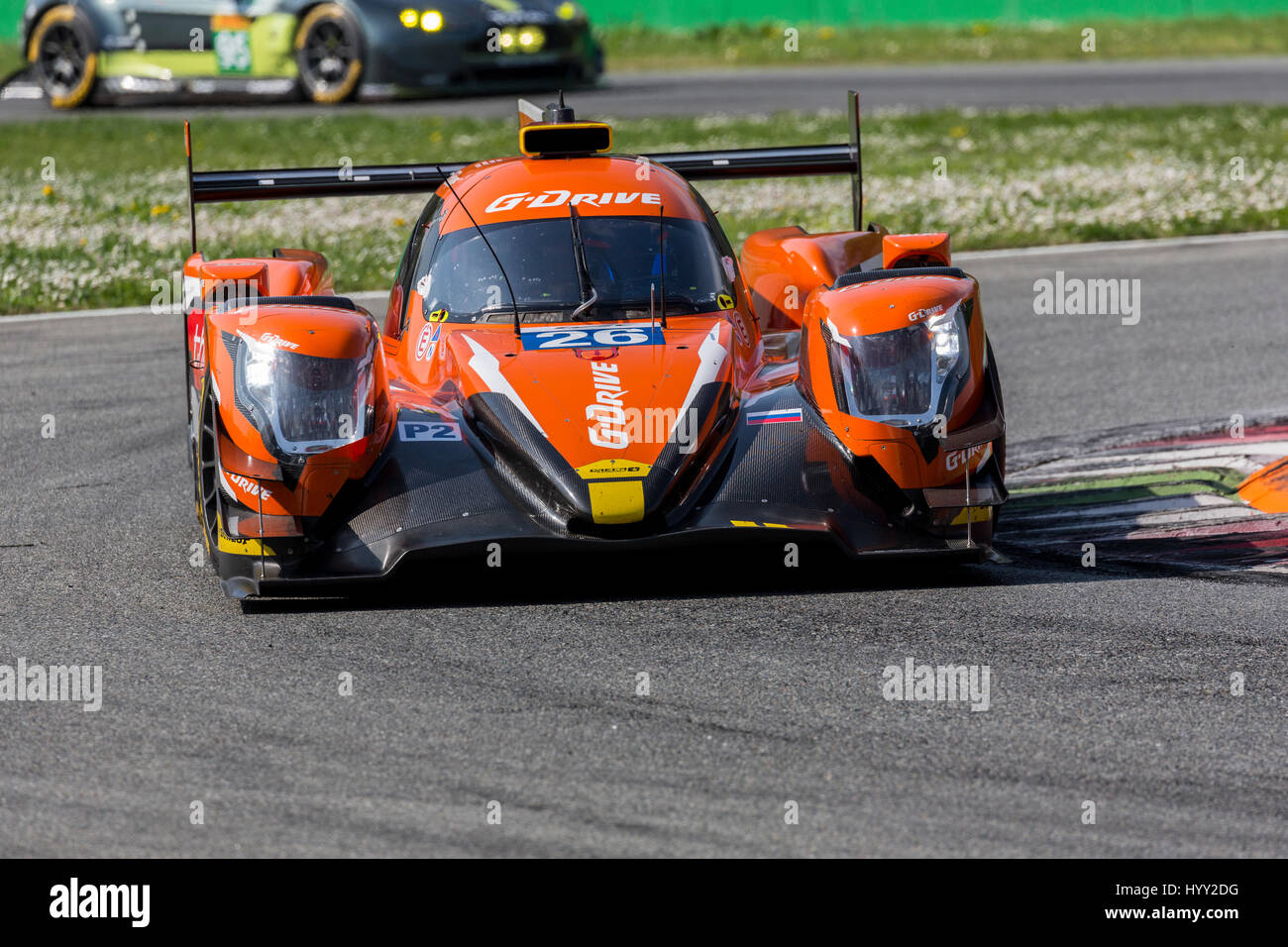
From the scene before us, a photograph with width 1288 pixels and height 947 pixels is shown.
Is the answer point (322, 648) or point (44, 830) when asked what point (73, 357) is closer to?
point (322, 648)

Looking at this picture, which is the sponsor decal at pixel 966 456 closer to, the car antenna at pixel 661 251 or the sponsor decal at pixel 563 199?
the car antenna at pixel 661 251

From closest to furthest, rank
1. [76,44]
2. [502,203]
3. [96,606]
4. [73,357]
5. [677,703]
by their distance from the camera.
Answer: [677,703], [96,606], [502,203], [73,357], [76,44]

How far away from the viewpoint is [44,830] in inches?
167

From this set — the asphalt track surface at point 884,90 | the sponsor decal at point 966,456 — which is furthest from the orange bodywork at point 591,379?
the asphalt track surface at point 884,90

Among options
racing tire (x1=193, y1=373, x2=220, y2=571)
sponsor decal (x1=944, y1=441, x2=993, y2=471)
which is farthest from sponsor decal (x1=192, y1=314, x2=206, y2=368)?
sponsor decal (x1=944, y1=441, x2=993, y2=471)

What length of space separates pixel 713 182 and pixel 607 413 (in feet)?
34.4

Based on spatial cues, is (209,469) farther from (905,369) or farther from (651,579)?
(905,369)

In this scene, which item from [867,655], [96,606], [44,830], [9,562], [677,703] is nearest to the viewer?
Answer: [44,830]

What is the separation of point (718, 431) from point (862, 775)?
1.91 meters

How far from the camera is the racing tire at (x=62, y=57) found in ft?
63.9

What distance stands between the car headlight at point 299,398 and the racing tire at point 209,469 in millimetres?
168

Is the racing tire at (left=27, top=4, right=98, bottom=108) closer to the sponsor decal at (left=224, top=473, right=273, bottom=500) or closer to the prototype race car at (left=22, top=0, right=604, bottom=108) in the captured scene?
the prototype race car at (left=22, top=0, right=604, bottom=108)
